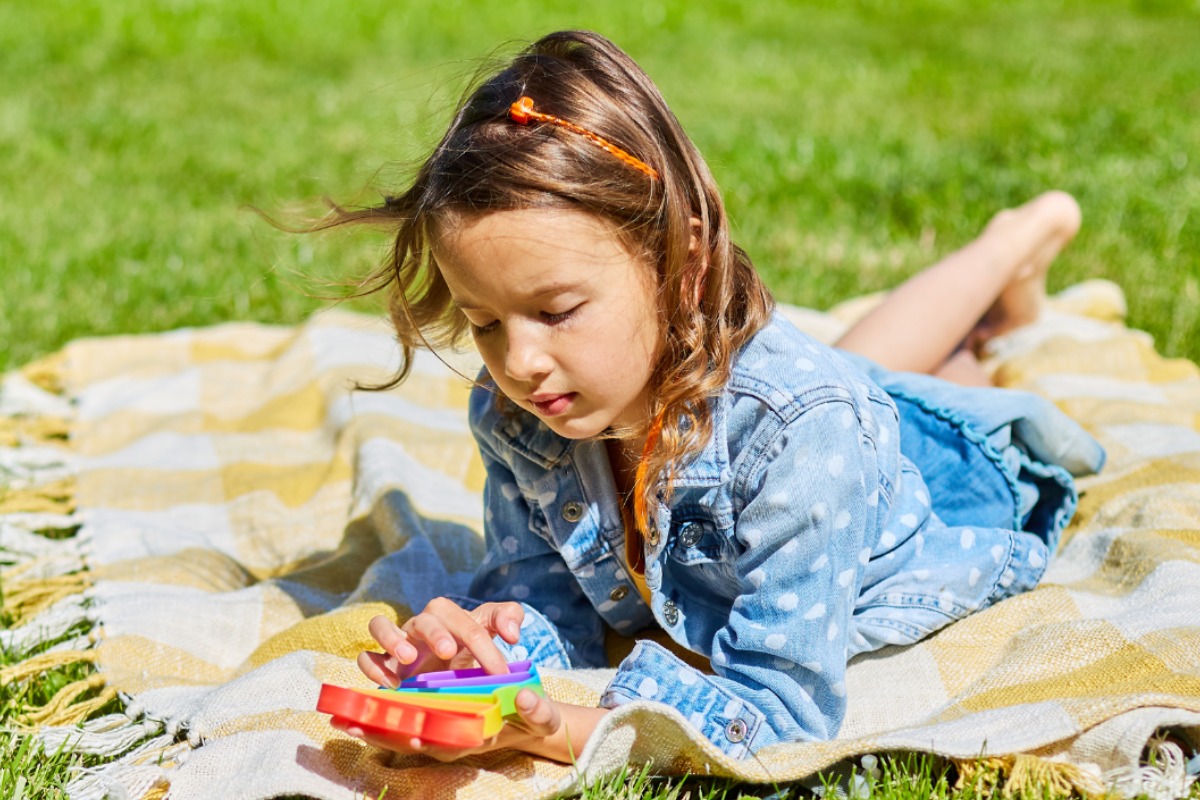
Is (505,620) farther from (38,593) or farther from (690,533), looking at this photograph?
(38,593)

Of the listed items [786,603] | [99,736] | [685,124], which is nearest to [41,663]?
[99,736]

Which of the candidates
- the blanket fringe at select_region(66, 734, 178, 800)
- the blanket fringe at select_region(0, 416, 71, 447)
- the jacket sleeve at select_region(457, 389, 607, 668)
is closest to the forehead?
the jacket sleeve at select_region(457, 389, 607, 668)

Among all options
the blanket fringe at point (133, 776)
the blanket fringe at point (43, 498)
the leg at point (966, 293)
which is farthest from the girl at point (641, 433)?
the blanket fringe at point (43, 498)

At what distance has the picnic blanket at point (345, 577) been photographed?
5.65 ft

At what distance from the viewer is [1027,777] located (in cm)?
170

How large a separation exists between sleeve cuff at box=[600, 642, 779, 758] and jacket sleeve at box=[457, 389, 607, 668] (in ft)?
0.98

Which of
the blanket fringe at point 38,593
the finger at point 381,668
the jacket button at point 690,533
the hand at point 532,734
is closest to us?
the hand at point 532,734

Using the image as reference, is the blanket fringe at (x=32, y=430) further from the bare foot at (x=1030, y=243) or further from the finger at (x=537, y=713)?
the bare foot at (x=1030, y=243)

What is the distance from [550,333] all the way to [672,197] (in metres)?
0.25

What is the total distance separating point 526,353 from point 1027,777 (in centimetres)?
87

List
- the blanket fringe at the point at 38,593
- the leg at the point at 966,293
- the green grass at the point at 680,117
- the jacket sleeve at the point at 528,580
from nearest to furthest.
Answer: the jacket sleeve at the point at 528,580 → the blanket fringe at the point at 38,593 → the leg at the point at 966,293 → the green grass at the point at 680,117

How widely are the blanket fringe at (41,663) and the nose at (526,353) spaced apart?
980mm

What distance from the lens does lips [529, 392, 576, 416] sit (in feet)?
5.66

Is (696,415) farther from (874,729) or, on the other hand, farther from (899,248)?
(899,248)
